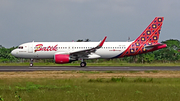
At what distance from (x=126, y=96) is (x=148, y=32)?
30588 mm

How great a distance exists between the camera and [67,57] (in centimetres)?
3709

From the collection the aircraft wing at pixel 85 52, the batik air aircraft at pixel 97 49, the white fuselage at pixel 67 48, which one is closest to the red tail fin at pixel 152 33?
the batik air aircraft at pixel 97 49

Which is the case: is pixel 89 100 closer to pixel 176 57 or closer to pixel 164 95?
pixel 164 95

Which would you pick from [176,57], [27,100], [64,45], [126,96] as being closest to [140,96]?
[126,96]

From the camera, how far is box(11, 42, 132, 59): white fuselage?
131ft

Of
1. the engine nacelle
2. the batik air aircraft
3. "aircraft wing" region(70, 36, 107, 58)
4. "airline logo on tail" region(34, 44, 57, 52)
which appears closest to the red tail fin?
the batik air aircraft

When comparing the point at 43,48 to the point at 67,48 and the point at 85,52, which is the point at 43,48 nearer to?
the point at 67,48

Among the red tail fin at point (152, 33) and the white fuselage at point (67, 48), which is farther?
the red tail fin at point (152, 33)

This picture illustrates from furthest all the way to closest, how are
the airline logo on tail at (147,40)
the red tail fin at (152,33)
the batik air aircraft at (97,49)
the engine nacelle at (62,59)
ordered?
the red tail fin at (152,33) → the airline logo on tail at (147,40) → the batik air aircraft at (97,49) → the engine nacelle at (62,59)

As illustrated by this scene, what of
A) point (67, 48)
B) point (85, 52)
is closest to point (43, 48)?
point (67, 48)

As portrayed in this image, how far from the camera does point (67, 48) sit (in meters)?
40.3

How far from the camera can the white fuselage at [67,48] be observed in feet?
131

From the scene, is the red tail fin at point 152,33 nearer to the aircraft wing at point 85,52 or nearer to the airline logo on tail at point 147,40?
the airline logo on tail at point 147,40

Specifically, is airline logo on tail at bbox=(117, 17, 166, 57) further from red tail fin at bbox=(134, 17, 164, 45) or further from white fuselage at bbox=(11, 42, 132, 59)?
white fuselage at bbox=(11, 42, 132, 59)
